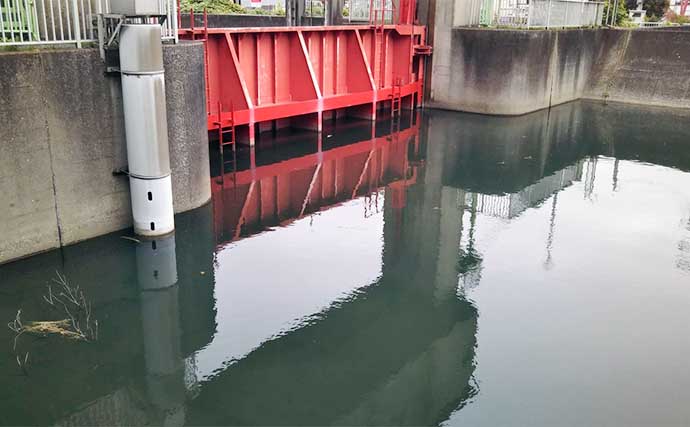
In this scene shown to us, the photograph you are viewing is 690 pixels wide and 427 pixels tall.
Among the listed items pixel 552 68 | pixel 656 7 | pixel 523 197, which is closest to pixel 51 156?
pixel 523 197

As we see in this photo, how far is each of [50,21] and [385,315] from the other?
5393mm

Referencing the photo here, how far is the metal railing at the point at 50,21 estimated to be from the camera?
763 cm

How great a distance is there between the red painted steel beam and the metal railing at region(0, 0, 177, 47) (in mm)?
4198

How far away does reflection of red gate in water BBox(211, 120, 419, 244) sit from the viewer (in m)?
10.4

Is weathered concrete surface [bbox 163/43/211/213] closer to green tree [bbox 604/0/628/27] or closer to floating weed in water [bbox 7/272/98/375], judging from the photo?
floating weed in water [bbox 7/272/98/375]

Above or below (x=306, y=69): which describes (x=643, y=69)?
below

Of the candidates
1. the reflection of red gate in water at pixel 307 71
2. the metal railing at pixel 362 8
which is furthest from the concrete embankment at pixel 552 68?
the metal railing at pixel 362 8

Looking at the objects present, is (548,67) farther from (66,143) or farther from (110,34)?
(66,143)

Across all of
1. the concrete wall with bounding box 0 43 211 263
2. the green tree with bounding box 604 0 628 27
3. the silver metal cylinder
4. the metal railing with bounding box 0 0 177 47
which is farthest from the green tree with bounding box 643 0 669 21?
the metal railing with bounding box 0 0 177 47

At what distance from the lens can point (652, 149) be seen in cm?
1638

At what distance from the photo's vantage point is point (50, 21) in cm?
802

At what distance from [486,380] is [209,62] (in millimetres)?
10087

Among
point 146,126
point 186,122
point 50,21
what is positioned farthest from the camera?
point 186,122

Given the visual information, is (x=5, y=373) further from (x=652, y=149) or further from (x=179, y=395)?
(x=652, y=149)
